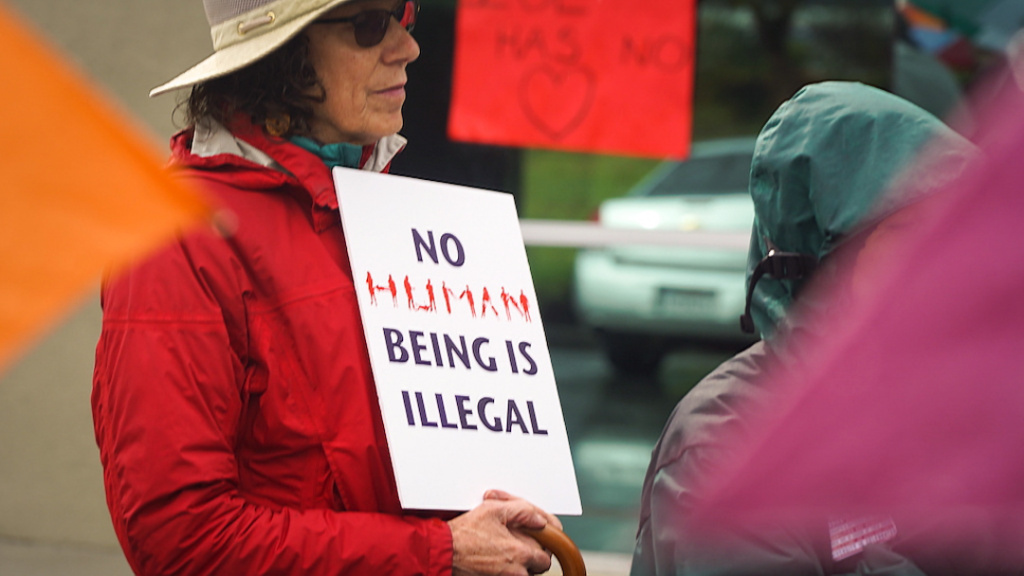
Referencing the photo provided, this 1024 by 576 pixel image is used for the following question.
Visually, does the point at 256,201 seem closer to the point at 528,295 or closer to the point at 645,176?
the point at 528,295

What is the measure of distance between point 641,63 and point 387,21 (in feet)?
7.55

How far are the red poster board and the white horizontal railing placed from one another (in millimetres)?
305

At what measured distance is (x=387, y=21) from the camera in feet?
5.73

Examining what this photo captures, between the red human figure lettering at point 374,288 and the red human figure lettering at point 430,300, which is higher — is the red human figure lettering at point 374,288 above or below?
above

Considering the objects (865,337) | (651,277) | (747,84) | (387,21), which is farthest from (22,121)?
(651,277)

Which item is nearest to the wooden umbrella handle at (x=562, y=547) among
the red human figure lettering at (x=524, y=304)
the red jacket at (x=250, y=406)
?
the red jacket at (x=250, y=406)

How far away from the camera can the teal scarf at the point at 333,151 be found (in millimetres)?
1736

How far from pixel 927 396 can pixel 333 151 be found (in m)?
1.25

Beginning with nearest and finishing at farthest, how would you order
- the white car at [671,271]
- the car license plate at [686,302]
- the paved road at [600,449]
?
the paved road at [600,449]
the white car at [671,271]
the car license plate at [686,302]

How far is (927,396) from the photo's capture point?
646 millimetres

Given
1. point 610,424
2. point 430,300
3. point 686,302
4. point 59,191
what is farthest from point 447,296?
point 686,302

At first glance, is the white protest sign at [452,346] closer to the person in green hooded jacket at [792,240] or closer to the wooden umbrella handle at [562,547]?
the wooden umbrella handle at [562,547]

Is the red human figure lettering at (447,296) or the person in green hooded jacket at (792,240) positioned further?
the red human figure lettering at (447,296)

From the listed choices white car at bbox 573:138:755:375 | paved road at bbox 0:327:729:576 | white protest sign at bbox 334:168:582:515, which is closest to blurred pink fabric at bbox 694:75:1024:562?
white protest sign at bbox 334:168:582:515
